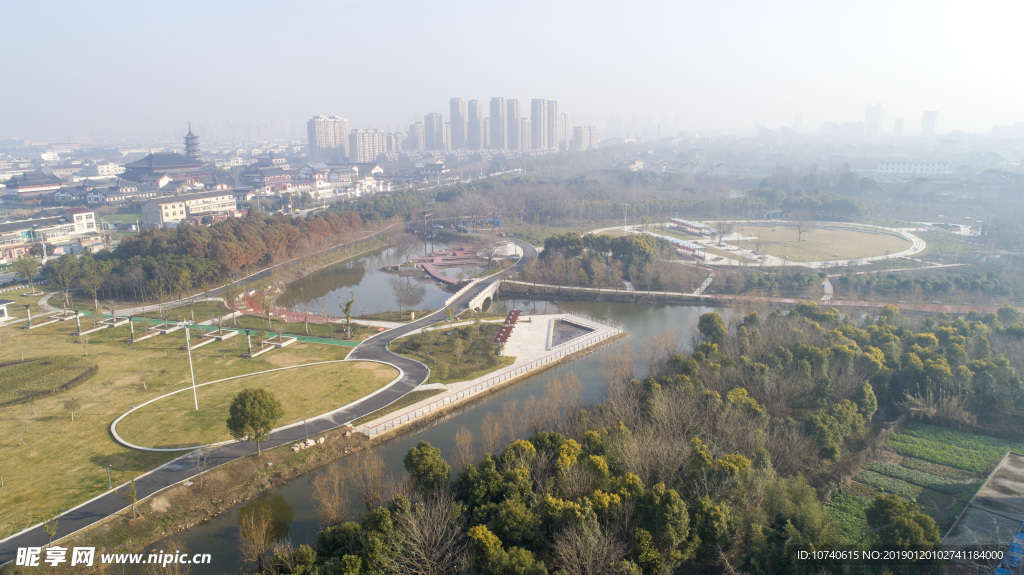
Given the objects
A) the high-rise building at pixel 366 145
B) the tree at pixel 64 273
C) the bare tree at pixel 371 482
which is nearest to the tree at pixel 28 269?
the tree at pixel 64 273

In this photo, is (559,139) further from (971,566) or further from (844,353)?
(971,566)

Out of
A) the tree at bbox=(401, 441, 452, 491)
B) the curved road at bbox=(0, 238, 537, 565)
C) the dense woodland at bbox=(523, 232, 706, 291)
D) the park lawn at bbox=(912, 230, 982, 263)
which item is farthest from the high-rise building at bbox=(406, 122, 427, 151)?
the tree at bbox=(401, 441, 452, 491)

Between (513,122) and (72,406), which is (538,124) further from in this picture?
(72,406)

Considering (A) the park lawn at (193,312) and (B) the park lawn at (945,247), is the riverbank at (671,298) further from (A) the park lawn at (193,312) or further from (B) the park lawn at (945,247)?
(A) the park lawn at (193,312)

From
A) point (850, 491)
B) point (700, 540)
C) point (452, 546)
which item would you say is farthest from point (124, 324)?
point (850, 491)

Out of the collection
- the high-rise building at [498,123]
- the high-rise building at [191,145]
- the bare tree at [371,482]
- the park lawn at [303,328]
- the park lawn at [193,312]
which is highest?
the high-rise building at [498,123]
